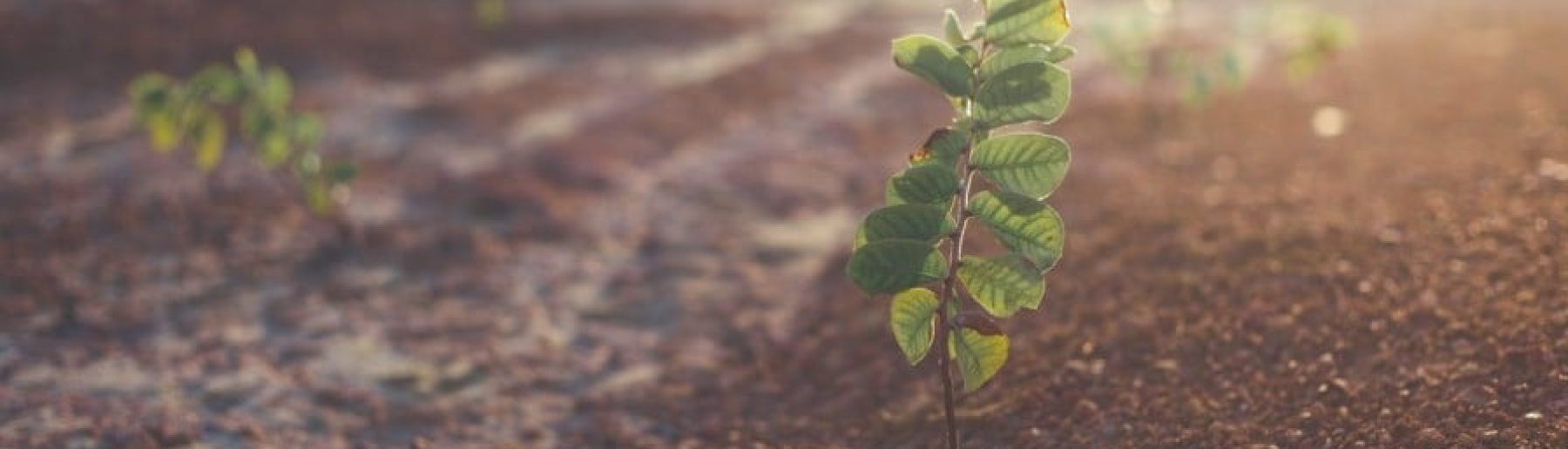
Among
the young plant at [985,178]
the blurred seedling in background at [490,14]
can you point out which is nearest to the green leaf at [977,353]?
the young plant at [985,178]

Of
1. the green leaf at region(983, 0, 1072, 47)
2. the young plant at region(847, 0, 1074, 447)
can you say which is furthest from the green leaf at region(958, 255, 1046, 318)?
the green leaf at region(983, 0, 1072, 47)

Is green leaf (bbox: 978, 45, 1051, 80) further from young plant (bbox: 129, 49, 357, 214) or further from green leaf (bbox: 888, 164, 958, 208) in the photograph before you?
young plant (bbox: 129, 49, 357, 214)

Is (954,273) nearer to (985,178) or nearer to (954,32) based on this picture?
(985,178)

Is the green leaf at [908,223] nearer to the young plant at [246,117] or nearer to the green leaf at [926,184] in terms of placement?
the green leaf at [926,184]

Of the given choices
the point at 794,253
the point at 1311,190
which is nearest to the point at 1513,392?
the point at 1311,190

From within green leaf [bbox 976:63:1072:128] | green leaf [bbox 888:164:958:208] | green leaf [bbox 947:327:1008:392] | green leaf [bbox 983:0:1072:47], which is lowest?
green leaf [bbox 947:327:1008:392]

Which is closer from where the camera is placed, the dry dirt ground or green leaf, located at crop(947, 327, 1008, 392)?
green leaf, located at crop(947, 327, 1008, 392)

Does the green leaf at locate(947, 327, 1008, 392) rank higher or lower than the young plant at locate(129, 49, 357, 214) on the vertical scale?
lower

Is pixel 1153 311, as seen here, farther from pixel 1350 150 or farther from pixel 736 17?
pixel 736 17
